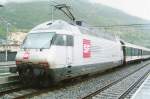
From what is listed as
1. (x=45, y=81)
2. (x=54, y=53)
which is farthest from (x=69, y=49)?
(x=45, y=81)

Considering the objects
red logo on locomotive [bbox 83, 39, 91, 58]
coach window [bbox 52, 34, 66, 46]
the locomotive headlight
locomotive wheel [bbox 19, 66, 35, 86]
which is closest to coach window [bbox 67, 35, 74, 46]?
coach window [bbox 52, 34, 66, 46]

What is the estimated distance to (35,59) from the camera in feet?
52.1

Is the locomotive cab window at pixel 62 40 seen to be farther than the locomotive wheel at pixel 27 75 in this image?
Yes

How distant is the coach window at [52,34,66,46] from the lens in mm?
16203

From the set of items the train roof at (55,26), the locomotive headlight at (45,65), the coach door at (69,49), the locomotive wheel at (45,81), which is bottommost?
the locomotive wheel at (45,81)

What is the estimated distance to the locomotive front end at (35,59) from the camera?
15.6 meters

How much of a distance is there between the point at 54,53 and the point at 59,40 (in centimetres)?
92

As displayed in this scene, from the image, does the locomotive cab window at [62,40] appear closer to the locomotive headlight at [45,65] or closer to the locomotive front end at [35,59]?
the locomotive front end at [35,59]

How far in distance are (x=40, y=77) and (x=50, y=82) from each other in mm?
512

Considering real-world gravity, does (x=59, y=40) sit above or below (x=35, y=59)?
above

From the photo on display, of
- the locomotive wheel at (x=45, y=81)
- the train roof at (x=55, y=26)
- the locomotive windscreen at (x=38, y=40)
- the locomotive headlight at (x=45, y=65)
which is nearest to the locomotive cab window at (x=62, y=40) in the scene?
the locomotive windscreen at (x=38, y=40)

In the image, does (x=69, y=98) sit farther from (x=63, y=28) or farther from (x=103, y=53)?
(x=103, y=53)

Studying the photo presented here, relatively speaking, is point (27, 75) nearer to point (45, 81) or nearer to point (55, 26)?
point (45, 81)

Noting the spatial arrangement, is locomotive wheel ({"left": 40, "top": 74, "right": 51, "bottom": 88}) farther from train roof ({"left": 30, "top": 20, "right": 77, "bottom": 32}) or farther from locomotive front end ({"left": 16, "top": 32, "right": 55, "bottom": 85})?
train roof ({"left": 30, "top": 20, "right": 77, "bottom": 32})
